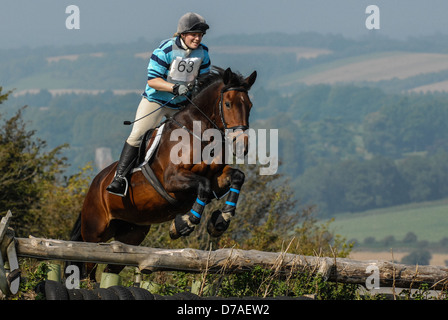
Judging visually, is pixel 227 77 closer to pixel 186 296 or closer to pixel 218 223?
pixel 218 223

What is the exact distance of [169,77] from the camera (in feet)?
31.0

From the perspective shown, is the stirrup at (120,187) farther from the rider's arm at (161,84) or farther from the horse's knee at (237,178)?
the horse's knee at (237,178)

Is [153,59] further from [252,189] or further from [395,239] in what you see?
[395,239]

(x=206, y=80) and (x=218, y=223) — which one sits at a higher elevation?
(x=206, y=80)

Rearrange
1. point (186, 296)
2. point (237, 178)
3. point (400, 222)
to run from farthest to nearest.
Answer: point (400, 222) < point (237, 178) < point (186, 296)

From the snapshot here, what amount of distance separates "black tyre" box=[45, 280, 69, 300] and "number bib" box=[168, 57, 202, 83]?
317cm

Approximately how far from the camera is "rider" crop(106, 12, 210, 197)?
30.2ft

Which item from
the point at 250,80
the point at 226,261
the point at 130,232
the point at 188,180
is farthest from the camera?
the point at 130,232

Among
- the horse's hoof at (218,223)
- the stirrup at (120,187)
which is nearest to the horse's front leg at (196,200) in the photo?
the horse's hoof at (218,223)

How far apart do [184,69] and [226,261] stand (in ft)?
7.92

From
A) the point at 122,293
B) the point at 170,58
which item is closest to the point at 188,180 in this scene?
the point at 170,58

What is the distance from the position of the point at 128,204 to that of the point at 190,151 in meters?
1.24

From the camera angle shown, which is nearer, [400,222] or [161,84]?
[161,84]

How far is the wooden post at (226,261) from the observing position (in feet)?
24.9
